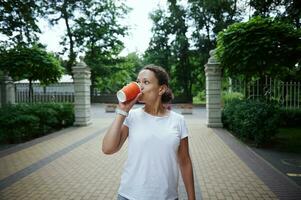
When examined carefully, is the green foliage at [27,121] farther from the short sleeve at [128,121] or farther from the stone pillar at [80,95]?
the short sleeve at [128,121]

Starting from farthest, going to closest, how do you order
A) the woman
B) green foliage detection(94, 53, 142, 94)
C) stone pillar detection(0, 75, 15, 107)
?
green foliage detection(94, 53, 142, 94) < stone pillar detection(0, 75, 15, 107) < the woman

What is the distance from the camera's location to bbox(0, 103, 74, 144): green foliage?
1090 cm

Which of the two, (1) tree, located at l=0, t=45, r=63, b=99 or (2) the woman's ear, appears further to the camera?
(1) tree, located at l=0, t=45, r=63, b=99

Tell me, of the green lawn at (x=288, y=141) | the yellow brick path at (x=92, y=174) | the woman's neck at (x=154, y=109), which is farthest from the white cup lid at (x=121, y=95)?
the green lawn at (x=288, y=141)

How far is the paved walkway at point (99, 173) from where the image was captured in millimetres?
5629

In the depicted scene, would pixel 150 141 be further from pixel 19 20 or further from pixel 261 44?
pixel 261 44

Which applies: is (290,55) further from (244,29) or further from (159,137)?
(159,137)

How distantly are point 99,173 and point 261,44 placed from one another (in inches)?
296

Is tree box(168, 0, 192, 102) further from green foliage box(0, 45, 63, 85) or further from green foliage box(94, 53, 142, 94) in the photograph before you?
green foliage box(0, 45, 63, 85)

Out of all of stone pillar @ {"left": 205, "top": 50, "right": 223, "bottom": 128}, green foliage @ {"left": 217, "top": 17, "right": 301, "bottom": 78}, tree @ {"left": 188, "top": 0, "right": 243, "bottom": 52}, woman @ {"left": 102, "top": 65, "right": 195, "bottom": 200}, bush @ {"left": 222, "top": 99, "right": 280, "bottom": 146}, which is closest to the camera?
woman @ {"left": 102, "top": 65, "right": 195, "bottom": 200}

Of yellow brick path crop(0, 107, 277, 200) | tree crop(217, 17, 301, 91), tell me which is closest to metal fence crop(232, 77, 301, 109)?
tree crop(217, 17, 301, 91)

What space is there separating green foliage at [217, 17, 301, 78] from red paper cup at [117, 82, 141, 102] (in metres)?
10.1

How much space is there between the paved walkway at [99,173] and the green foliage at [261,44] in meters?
3.27

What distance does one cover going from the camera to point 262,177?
6570 millimetres
